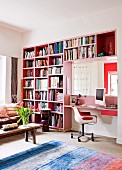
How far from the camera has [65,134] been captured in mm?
4777

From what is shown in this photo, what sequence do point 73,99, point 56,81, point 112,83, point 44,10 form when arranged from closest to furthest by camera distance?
point 44,10 < point 112,83 < point 73,99 < point 56,81

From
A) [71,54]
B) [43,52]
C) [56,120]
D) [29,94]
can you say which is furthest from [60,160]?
[43,52]

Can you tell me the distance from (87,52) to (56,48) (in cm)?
102

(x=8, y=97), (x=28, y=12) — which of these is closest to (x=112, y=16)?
(x=28, y=12)

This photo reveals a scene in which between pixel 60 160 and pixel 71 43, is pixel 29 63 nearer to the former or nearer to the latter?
pixel 71 43

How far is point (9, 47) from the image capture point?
581 cm

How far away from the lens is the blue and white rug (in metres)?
2.70

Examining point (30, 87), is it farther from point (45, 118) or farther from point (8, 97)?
point (45, 118)

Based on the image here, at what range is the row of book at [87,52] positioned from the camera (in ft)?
15.0

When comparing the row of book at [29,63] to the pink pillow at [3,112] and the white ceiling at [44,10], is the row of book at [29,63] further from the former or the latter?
the pink pillow at [3,112]

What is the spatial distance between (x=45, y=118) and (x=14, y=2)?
2903 millimetres

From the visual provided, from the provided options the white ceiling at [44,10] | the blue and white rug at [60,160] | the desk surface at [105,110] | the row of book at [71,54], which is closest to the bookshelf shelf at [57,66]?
the row of book at [71,54]

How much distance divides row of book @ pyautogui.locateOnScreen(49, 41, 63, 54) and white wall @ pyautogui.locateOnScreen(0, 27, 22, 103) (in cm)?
123

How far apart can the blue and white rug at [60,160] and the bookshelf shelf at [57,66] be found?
176 cm
